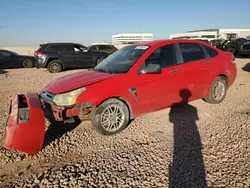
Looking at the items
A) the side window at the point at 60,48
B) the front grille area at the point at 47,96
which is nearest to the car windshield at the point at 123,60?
the front grille area at the point at 47,96

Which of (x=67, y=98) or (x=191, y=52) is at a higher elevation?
(x=191, y=52)

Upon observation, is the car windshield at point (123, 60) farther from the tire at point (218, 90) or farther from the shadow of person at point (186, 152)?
the tire at point (218, 90)

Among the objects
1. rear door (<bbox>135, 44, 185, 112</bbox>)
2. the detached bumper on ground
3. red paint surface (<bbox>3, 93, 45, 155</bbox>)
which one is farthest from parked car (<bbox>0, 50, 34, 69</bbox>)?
rear door (<bbox>135, 44, 185, 112</bbox>)

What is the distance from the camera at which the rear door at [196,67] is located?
4227 millimetres

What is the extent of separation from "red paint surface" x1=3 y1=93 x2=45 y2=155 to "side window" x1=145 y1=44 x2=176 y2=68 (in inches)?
83.9

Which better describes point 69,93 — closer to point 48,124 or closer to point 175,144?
point 48,124

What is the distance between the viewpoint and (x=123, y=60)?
412 cm

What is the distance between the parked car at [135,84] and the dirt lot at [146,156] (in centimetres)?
39

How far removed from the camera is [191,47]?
4.48m

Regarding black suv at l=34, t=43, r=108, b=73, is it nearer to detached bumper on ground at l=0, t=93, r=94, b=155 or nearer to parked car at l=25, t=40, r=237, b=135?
parked car at l=25, t=40, r=237, b=135

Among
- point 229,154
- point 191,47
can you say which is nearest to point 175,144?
point 229,154

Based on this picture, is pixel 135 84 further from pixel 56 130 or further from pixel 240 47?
pixel 240 47

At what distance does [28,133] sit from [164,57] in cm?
283

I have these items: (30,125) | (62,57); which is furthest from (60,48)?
(30,125)
